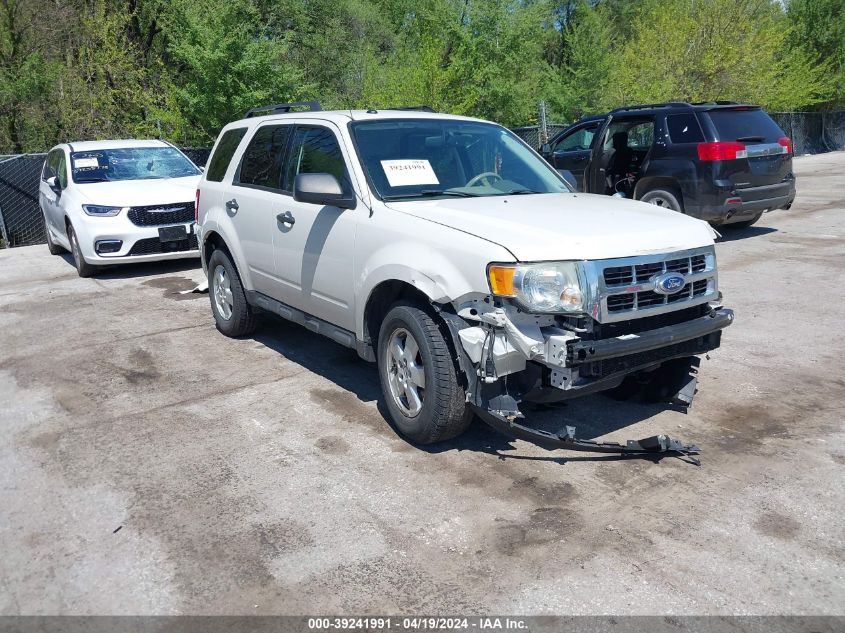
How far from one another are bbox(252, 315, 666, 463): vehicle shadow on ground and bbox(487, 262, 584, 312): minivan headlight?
1.02 m

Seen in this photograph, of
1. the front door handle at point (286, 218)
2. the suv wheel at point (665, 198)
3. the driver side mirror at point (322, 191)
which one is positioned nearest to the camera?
the driver side mirror at point (322, 191)

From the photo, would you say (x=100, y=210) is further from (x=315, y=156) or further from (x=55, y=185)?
(x=315, y=156)

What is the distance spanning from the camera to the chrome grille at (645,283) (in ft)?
12.8

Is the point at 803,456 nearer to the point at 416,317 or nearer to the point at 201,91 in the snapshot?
the point at 416,317

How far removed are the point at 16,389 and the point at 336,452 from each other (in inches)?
118

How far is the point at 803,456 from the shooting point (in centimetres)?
429

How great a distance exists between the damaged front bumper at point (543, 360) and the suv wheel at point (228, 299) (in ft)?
10.0

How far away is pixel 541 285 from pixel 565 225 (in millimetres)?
493

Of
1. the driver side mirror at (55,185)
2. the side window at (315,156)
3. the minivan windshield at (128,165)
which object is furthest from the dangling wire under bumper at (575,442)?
the driver side mirror at (55,185)

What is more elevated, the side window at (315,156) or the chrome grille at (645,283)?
the side window at (315,156)

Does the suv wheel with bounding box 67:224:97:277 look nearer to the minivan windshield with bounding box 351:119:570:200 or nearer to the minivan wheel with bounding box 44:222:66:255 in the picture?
the minivan wheel with bounding box 44:222:66:255

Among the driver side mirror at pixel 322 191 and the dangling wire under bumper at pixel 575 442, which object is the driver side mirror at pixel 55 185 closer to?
the driver side mirror at pixel 322 191

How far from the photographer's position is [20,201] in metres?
15.0

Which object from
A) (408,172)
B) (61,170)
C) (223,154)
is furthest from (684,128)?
(61,170)
